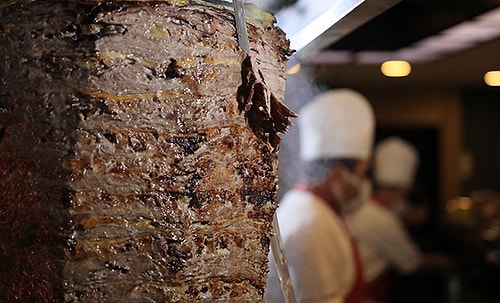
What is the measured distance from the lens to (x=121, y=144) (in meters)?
0.78

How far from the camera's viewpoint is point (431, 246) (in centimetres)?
702

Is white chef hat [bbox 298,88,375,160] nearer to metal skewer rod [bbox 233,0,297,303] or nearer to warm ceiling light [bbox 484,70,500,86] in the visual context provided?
warm ceiling light [bbox 484,70,500,86]

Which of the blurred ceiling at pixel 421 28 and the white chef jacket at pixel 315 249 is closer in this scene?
the blurred ceiling at pixel 421 28

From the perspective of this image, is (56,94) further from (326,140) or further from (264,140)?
(326,140)

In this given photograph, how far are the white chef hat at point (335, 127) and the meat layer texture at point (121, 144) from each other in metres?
2.11

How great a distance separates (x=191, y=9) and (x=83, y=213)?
26 cm

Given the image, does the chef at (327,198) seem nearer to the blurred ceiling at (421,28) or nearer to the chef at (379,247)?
the blurred ceiling at (421,28)

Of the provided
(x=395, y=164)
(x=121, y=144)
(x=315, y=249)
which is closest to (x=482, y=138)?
(x=395, y=164)

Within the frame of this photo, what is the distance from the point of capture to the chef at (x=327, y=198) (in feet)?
7.75

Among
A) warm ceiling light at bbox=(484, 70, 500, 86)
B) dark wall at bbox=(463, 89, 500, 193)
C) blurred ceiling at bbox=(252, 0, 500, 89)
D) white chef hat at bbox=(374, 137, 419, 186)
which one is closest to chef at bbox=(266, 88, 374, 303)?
blurred ceiling at bbox=(252, 0, 500, 89)

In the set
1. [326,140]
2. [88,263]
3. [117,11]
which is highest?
[326,140]

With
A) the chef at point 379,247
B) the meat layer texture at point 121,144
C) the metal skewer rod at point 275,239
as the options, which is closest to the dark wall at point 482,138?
the chef at point 379,247

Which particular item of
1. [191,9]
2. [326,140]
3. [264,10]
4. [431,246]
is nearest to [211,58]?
[191,9]

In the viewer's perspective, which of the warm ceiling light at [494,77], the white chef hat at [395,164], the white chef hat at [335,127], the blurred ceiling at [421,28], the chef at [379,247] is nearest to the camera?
the blurred ceiling at [421,28]
